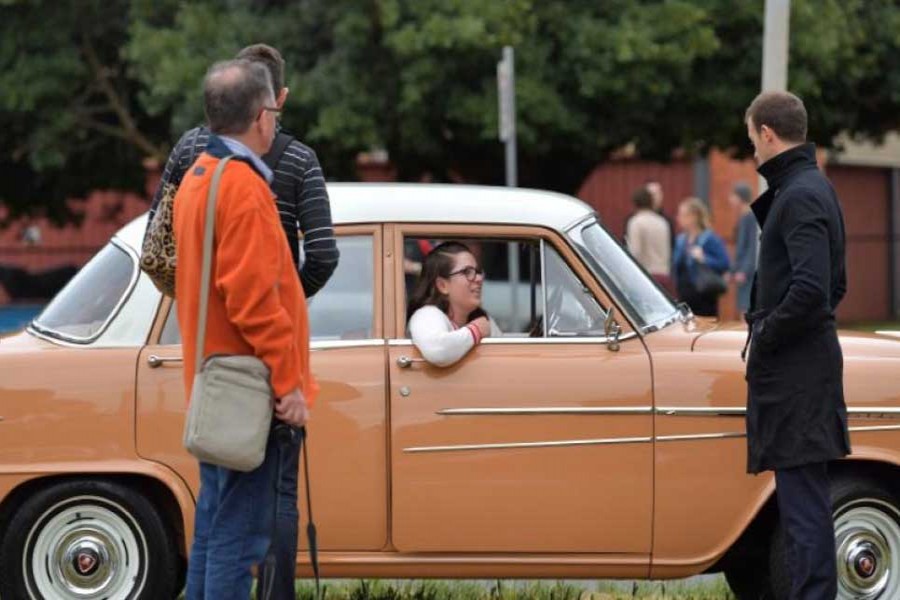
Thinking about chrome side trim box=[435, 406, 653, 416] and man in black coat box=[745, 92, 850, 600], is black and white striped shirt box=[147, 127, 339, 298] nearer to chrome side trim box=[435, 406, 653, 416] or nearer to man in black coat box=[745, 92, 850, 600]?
chrome side trim box=[435, 406, 653, 416]

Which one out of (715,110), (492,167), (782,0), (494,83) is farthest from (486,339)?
(492,167)

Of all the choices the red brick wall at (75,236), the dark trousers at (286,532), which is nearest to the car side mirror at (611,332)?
the dark trousers at (286,532)

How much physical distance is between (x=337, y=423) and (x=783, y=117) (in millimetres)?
1894

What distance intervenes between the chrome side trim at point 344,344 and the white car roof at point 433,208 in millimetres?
440

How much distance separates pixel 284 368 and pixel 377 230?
5.79 ft

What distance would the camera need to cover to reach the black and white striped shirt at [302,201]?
6.16 meters

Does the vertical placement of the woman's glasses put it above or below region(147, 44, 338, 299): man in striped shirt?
below

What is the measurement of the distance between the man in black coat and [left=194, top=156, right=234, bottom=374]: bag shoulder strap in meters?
1.94

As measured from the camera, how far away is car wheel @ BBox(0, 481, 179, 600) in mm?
6996

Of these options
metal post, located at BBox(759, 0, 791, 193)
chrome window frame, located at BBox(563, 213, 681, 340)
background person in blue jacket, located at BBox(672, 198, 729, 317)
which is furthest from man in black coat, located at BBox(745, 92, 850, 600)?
background person in blue jacket, located at BBox(672, 198, 729, 317)

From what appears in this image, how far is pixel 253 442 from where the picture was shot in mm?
5391

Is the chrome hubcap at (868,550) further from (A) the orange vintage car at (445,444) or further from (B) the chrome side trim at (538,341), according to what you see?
(B) the chrome side trim at (538,341)

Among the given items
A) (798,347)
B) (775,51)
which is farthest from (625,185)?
(798,347)

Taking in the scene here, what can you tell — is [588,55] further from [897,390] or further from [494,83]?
[897,390]
